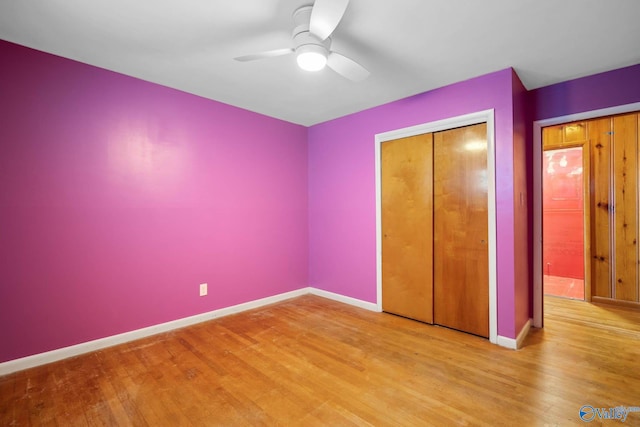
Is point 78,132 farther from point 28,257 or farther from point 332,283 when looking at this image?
point 332,283

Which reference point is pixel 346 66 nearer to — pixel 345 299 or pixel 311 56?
pixel 311 56

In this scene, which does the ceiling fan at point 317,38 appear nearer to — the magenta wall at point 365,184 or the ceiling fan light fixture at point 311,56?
the ceiling fan light fixture at point 311,56

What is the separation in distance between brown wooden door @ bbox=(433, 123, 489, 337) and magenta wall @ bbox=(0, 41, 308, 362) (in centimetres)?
213

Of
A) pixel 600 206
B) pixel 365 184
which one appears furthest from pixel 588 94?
pixel 365 184

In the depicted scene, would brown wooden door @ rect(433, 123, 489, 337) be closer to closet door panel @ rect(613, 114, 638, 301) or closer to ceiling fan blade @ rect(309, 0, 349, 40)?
ceiling fan blade @ rect(309, 0, 349, 40)

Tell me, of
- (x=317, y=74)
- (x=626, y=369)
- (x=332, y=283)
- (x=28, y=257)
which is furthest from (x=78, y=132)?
(x=626, y=369)

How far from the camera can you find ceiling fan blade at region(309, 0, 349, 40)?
1458 mm

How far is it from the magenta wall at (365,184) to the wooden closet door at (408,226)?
0.58ft

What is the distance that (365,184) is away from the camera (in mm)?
3553

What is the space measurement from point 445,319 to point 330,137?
2.67 metres

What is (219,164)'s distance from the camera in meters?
3.27

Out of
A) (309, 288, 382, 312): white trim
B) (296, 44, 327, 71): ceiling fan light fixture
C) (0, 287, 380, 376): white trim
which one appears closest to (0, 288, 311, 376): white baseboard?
(0, 287, 380, 376): white trim

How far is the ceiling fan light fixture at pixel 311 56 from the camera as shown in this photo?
182cm

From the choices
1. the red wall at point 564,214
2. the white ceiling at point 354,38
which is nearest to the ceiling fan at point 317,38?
the white ceiling at point 354,38
